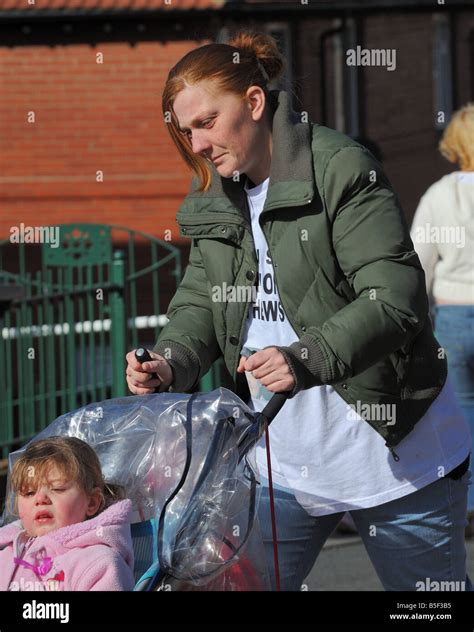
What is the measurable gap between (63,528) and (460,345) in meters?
3.33

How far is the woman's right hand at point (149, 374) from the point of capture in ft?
10.2

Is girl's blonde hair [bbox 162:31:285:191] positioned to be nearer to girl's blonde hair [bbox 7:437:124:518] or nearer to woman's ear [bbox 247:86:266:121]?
woman's ear [bbox 247:86:266:121]

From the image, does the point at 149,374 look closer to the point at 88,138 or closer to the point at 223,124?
the point at 223,124

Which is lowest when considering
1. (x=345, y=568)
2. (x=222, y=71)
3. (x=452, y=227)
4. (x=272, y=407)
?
(x=345, y=568)

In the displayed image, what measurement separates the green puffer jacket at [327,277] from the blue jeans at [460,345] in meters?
2.74

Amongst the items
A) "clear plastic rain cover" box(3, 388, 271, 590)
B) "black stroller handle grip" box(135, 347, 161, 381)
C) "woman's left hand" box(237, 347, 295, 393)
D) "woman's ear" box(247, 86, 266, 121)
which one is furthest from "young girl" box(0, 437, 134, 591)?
"woman's ear" box(247, 86, 266, 121)

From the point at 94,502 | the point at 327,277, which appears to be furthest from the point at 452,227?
the point at 94,502

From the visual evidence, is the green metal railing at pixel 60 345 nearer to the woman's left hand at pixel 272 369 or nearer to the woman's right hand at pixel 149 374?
the woman's right hand at pixel 149 374

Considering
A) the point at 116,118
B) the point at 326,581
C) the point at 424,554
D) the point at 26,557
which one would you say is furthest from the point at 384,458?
the point at 116,118

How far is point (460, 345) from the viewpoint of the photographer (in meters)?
5.98

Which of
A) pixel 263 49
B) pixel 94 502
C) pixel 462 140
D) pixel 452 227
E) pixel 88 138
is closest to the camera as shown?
pixel 94 502

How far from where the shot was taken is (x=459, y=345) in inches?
236

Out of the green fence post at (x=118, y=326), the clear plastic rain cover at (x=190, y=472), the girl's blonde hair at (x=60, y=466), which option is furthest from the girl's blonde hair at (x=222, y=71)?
the green fence post at (x=118, y=326)
